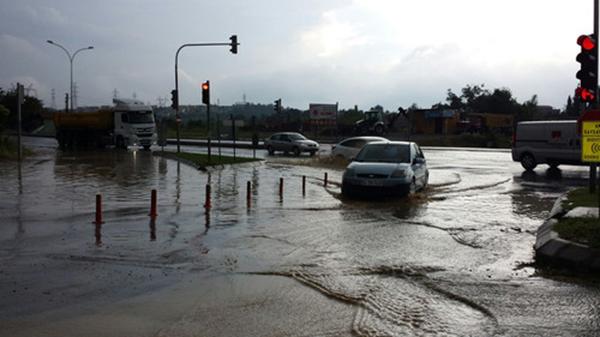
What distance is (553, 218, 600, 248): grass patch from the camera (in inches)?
319

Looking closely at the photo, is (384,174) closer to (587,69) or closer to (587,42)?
(587,69)

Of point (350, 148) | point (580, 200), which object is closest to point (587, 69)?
point (580, 200)

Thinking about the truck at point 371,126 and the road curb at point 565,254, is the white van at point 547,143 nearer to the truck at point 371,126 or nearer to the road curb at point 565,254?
the road curb at point 565,254

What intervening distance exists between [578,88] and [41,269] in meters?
12.0

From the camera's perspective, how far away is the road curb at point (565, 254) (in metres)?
7.53

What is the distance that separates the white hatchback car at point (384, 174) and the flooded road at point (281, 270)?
38 centimetres

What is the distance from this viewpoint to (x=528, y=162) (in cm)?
A: 2641

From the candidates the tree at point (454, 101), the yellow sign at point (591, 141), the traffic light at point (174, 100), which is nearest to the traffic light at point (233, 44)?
the traffic light at point (174, 100)

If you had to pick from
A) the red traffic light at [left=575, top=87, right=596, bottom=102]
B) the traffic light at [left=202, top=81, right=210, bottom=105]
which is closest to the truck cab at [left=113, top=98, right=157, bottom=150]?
the traffic light at [left=202, top=81, right=210, bottom=105]

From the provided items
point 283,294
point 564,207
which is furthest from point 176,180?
point 283,294

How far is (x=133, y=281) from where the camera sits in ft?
23.5

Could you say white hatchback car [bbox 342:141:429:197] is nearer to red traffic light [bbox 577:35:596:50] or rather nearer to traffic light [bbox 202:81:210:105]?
red traffic light [bbox 577:35:596:50]

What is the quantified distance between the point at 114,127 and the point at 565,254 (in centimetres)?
3992

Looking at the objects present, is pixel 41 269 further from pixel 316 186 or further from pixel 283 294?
pixel 316 186
